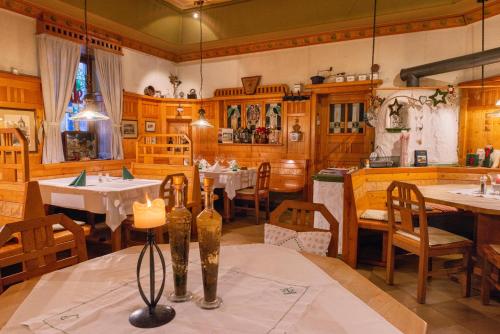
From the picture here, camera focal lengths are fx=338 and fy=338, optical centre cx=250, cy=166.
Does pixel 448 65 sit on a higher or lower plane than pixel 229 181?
higher

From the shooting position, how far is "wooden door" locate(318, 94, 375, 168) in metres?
6.76

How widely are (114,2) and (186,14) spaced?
5.79 ft

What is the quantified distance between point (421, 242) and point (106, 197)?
3.10 m

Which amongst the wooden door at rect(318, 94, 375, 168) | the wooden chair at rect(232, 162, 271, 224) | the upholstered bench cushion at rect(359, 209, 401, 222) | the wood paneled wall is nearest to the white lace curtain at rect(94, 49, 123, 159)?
the wooden chair at rect(232, 162, 271, 224)

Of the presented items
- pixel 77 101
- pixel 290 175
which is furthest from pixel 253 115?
pixel 77 101

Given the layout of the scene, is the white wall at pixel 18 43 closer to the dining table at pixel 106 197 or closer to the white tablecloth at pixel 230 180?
the dining table at pixel 106 197

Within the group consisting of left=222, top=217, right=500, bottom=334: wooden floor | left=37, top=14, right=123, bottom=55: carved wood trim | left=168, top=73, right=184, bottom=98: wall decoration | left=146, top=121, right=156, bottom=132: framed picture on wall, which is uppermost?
left=37, top=14, right=123, bottom=55: carved wood trim

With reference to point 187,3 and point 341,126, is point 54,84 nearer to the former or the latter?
point 187,3

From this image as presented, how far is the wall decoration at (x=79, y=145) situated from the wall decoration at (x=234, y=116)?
296 cm

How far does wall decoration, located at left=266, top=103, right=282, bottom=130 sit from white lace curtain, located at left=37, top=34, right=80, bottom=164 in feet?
12.8

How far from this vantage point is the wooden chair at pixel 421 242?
9.57ft

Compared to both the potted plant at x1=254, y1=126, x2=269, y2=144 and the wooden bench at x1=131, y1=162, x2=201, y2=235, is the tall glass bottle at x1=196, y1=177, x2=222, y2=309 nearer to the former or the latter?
the wooden bench at x1=131, y1=162, x2=201, y2=235

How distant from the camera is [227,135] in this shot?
7.82 metres

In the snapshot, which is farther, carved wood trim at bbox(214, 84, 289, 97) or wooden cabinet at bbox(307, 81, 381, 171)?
carved wood trim at bbox(214, 84, 289, 97)
